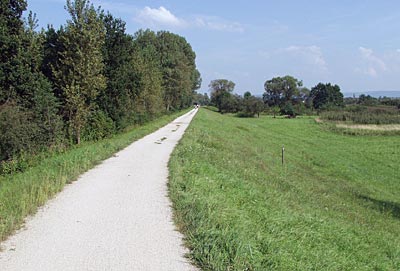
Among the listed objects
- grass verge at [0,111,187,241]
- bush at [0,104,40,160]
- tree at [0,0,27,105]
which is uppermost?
tree at [0,0,27,105]

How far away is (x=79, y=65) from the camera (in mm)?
22406

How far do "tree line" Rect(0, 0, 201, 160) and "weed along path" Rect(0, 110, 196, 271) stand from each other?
28.6 feet

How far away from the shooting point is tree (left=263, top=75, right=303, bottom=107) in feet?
450

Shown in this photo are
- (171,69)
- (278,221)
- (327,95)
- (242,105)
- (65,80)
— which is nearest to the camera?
(278,221)

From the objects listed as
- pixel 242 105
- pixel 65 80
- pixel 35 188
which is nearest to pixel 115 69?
pixel 65 80

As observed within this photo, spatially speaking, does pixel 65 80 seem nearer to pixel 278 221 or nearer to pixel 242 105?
pixel 278 221

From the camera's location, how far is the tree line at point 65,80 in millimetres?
16938

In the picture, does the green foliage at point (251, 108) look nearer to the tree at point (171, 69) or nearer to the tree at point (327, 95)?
the tree at point (171, 69)

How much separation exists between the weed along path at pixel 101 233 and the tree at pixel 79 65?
43.7ft

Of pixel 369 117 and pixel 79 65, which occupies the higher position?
pixel 79 65

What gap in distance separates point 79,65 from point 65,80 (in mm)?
1196

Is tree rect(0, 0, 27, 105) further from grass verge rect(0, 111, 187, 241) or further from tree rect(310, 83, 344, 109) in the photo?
tree rect(310, 83, 344, 109)

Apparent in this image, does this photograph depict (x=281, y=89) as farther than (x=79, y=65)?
Yes

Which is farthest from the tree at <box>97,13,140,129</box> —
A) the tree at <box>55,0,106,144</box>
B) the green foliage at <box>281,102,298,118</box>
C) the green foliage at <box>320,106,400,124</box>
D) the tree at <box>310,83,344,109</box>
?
the tree at <box>310,83,344,109</box>
